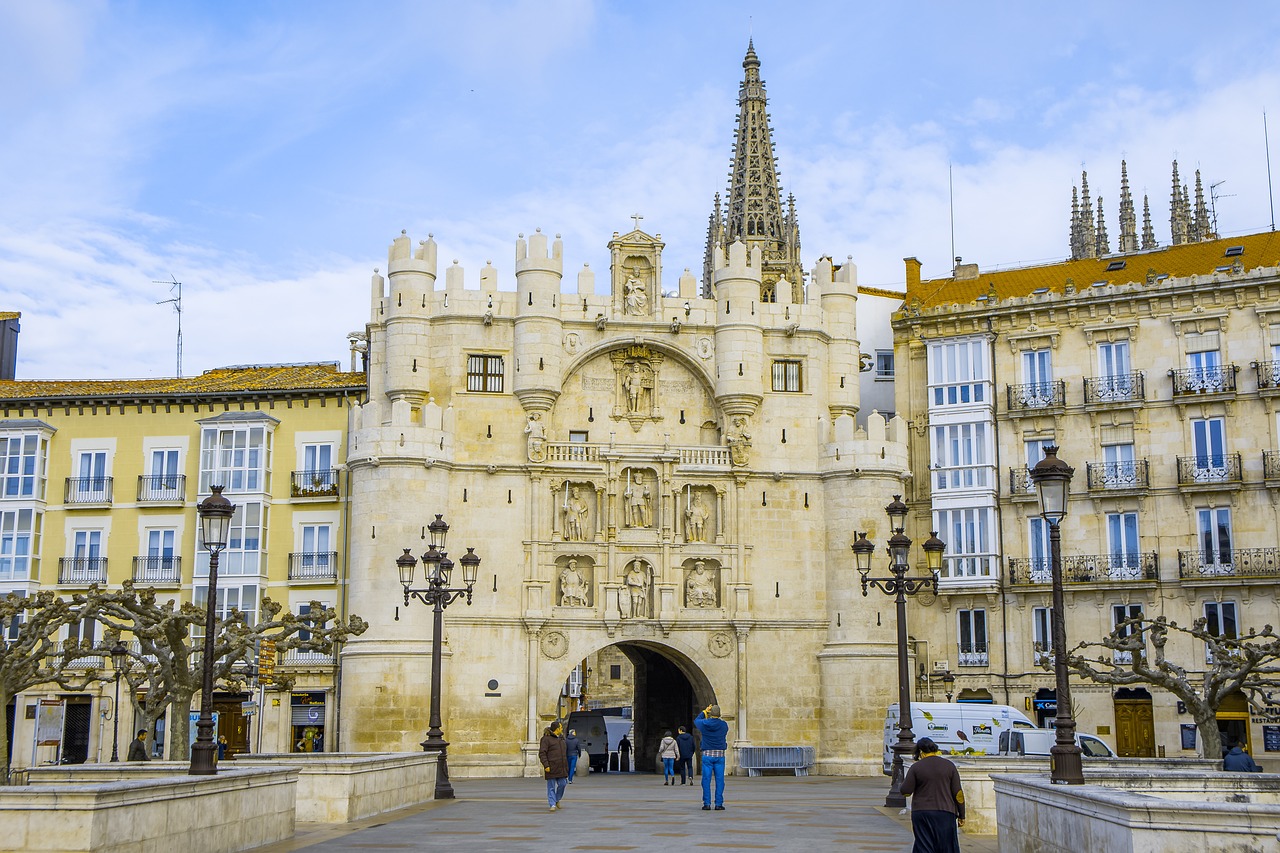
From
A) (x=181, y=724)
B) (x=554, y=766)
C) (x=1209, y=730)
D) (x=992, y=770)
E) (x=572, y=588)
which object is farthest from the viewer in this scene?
(x=572, y=588)

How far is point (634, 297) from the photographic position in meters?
53.0

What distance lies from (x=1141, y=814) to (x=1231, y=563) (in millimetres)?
38587

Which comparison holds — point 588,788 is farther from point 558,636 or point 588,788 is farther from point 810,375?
point 810,375

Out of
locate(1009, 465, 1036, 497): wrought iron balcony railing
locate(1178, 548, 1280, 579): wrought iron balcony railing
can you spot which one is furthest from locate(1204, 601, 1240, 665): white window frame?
locate(1009, 465, 1036, 497): wrought iron balcony railing

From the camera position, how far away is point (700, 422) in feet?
174

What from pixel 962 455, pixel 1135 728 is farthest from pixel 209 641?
pixel 1135 728

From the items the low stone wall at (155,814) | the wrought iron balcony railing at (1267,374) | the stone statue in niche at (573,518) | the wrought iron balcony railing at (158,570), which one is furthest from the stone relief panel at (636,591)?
the low stone wall at (155,814)

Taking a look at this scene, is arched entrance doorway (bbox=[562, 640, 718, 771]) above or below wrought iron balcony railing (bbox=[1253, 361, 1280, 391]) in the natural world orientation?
below

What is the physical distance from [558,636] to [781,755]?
27.6ft

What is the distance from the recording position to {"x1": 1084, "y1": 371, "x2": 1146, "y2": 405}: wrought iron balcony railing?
51094mm

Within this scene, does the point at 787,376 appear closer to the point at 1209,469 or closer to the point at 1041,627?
the point at 1041,627

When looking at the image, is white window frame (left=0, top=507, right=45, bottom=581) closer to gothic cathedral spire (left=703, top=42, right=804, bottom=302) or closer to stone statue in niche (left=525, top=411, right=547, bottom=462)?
stone statue in niche (left=525, top=411, right=547, bottom=462)

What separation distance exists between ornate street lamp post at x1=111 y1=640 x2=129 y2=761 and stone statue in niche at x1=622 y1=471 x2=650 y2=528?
16954 millimetres

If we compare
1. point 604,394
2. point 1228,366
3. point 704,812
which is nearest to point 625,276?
point 604,394
